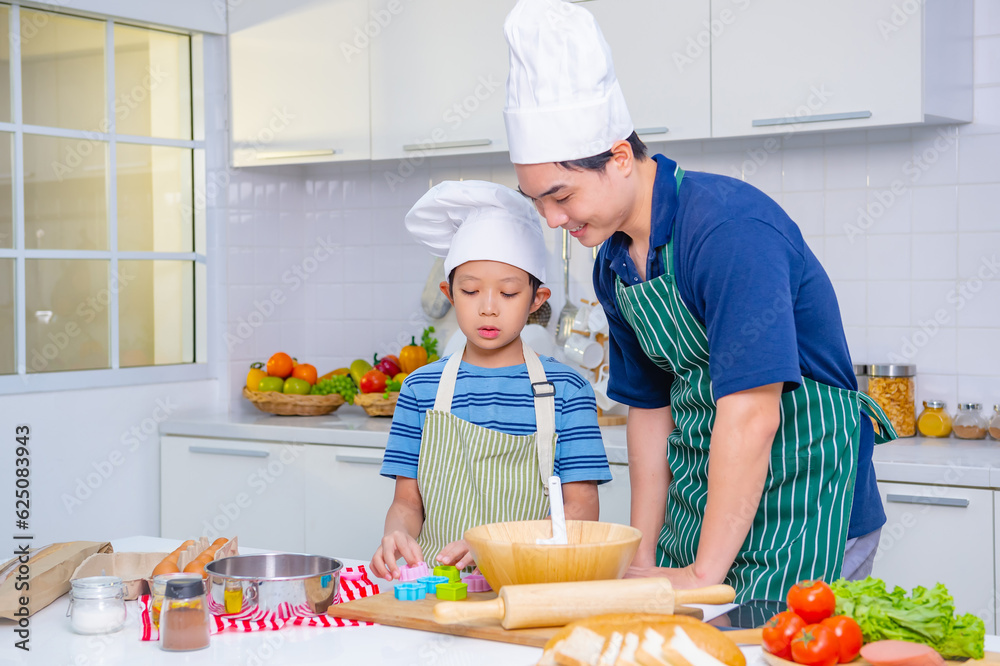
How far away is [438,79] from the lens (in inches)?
112

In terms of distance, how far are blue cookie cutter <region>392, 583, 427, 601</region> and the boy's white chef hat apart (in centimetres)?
52

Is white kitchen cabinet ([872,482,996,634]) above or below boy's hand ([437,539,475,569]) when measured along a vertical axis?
below

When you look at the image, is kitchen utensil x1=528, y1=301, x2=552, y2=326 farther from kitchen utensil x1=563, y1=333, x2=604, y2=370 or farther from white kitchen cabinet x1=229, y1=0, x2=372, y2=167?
white kitchen cabinet x1=229, y1=0, x2=372, y2=167

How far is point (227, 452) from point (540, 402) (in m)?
1.52

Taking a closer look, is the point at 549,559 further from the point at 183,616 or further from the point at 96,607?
the point at 96,607

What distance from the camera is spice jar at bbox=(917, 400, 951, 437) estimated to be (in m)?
2.46

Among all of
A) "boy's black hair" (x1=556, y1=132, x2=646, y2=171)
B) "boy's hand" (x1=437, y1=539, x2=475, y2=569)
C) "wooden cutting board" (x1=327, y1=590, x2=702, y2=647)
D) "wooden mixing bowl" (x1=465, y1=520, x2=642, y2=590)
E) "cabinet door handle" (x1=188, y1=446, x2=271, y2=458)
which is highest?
"boy's black hair" (x1=556, y1=132, x2=646, y2=171)

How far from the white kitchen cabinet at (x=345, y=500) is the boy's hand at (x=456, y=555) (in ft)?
4.47

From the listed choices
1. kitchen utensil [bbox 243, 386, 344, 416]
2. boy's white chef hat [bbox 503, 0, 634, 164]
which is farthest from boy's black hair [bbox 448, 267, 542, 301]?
kitchen utensil [bbox 243, 386, 344, 416]

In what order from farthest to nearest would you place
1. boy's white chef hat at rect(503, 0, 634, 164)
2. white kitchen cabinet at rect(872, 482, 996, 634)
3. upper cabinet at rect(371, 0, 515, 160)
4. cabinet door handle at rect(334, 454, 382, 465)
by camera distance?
upper cabinet at rect(371, 0, 515, 160) < cabinet door handle at rect(334, 454, 382, 465) < white kitchen cabinet at rect(872, 482, 996, 634) < boy's white chef hat at rect(503, 0, 634, 164)

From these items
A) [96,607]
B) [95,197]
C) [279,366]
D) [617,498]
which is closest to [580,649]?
[96,607]

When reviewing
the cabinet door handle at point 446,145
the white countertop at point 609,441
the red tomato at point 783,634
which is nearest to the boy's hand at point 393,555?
the red tomato at point 783,634

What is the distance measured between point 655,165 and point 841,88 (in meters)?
1.23

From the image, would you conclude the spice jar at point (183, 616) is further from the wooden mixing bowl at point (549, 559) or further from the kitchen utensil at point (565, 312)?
the kitchen utensil at point (565, 312)
